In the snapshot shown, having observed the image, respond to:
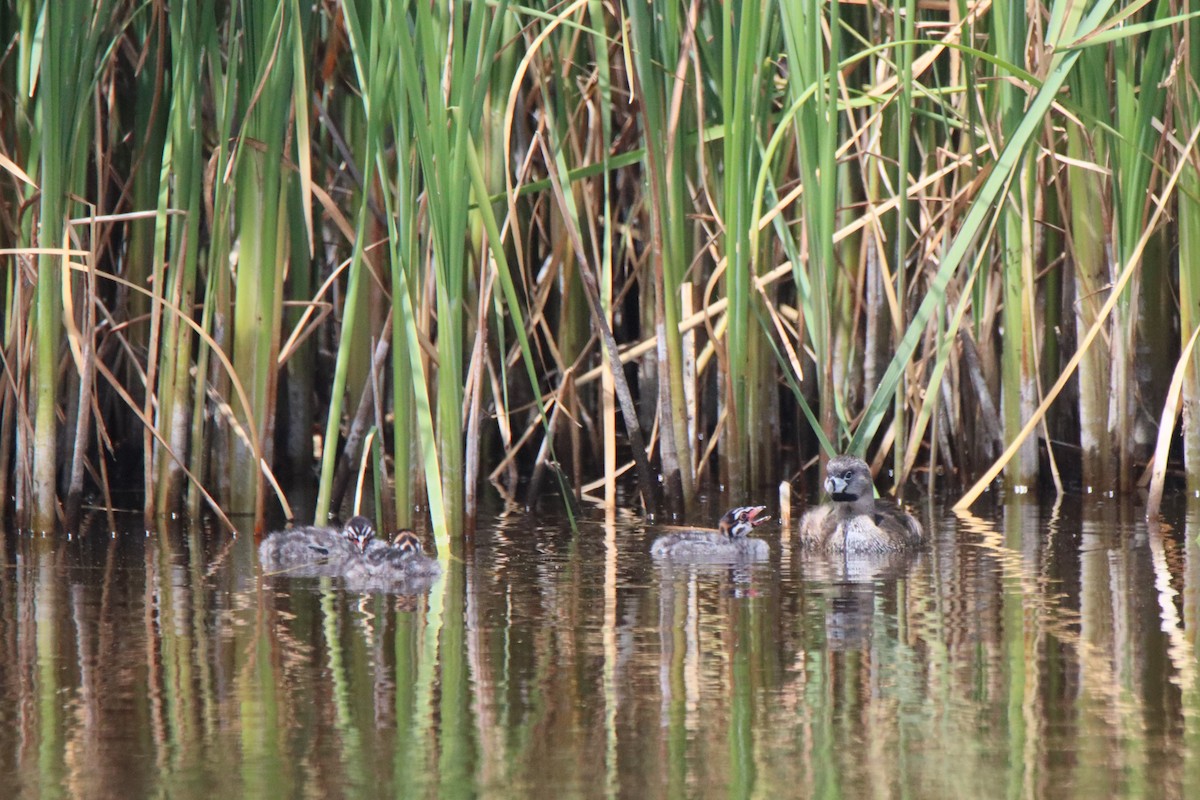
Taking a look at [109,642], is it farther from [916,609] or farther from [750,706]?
[916,609]

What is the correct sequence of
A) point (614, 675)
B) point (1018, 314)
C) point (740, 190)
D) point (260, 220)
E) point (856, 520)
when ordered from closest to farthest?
point (614, 675), point (856, 520), point (740, 190), point (260, 220), point (1018, 314)

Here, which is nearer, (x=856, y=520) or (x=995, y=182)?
(x=995, y=182)

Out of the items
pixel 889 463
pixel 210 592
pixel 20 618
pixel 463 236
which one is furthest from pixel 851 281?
pixel 20 618

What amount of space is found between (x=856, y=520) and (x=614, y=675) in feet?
7.65

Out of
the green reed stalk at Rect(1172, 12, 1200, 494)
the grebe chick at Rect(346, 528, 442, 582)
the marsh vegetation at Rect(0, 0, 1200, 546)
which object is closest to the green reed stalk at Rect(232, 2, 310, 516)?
the marsh vegetation at Rect(0, 0, 1200, 546)

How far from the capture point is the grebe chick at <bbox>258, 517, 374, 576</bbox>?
646 cm

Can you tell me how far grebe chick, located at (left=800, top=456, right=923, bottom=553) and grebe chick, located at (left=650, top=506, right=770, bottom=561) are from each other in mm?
273

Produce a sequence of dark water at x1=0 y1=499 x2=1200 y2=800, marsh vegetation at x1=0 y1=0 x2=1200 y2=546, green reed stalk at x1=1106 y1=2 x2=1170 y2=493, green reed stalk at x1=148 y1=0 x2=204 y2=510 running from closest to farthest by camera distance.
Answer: dark water at x1=0 y1=499 x2=1200 y2=800
marsh vegetation at x1=0 y1=0 x2=1200 y2=546
green reed stalk at x1=148 y1=0 x2=204 y2=510
green reed stalk at x1=1106 y1=2 x2=1170 y2=493

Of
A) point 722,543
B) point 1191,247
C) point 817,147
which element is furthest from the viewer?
point 1191,247

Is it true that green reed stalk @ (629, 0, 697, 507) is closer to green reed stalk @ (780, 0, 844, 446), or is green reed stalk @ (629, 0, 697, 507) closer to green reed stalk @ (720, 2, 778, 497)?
green reed stalk @ (720, 2, 778, 497)

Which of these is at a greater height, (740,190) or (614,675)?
(740,190)

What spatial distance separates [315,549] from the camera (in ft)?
21.6

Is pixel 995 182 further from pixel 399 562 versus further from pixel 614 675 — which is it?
pixel 614 675

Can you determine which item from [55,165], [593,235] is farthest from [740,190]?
[55,165]
